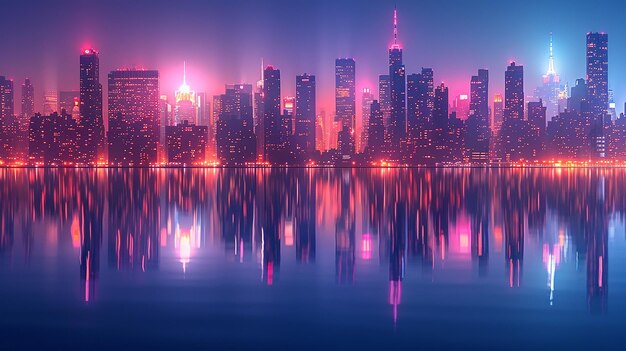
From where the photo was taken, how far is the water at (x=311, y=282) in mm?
13391

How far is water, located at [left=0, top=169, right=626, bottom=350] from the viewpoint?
13.4 metres

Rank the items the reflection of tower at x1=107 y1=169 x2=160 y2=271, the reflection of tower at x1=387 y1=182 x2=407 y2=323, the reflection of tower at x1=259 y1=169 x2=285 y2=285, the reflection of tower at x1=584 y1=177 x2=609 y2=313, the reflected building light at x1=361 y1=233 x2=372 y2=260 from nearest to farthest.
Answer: the reflection of tower at x1=584 y1=177 x2=609 y2=313 < the reflection of tower at x1=387 y1=182 x2=407 y2=323 < the reflection of tower at x1=259 y1=169 x2=285 y2=285 < the reflection of tower at x1=107 y1=169 x2=160 y2=271 < the reflected building light at x1=361 y1=233 x2=372 y2=260

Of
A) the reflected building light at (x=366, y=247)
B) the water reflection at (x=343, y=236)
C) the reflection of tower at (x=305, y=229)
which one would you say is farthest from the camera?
the reflection of tower at (x=305, y=229)

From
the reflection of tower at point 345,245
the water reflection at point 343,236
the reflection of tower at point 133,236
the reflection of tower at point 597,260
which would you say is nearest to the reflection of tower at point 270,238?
the water reflection at point 343,236

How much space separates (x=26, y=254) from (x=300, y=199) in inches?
1211

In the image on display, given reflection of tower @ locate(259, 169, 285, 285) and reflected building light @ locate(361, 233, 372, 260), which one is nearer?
reflection of tower @ locate(259, 169, 285, 285)

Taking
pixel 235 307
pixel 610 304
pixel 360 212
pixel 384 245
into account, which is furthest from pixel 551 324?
pixel 360 212

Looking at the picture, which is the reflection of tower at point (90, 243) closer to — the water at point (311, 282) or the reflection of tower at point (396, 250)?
the water at point (311, 282)

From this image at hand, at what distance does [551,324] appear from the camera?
1420 cm

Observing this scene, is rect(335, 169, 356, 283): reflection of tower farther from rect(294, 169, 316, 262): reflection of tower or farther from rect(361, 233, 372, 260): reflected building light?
rect(294, 169, 316, 262): reflection of tower

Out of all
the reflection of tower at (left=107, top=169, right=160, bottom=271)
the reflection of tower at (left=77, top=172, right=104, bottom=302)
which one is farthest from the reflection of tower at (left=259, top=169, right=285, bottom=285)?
the reflection of tower at (left=77, top=172, right=104, bottom=302)

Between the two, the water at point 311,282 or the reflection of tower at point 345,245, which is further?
the reflection of tower at point 345,245

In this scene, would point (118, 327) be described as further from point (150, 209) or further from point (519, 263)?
point (150, 209)

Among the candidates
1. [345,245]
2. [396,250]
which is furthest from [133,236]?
[396,250]
